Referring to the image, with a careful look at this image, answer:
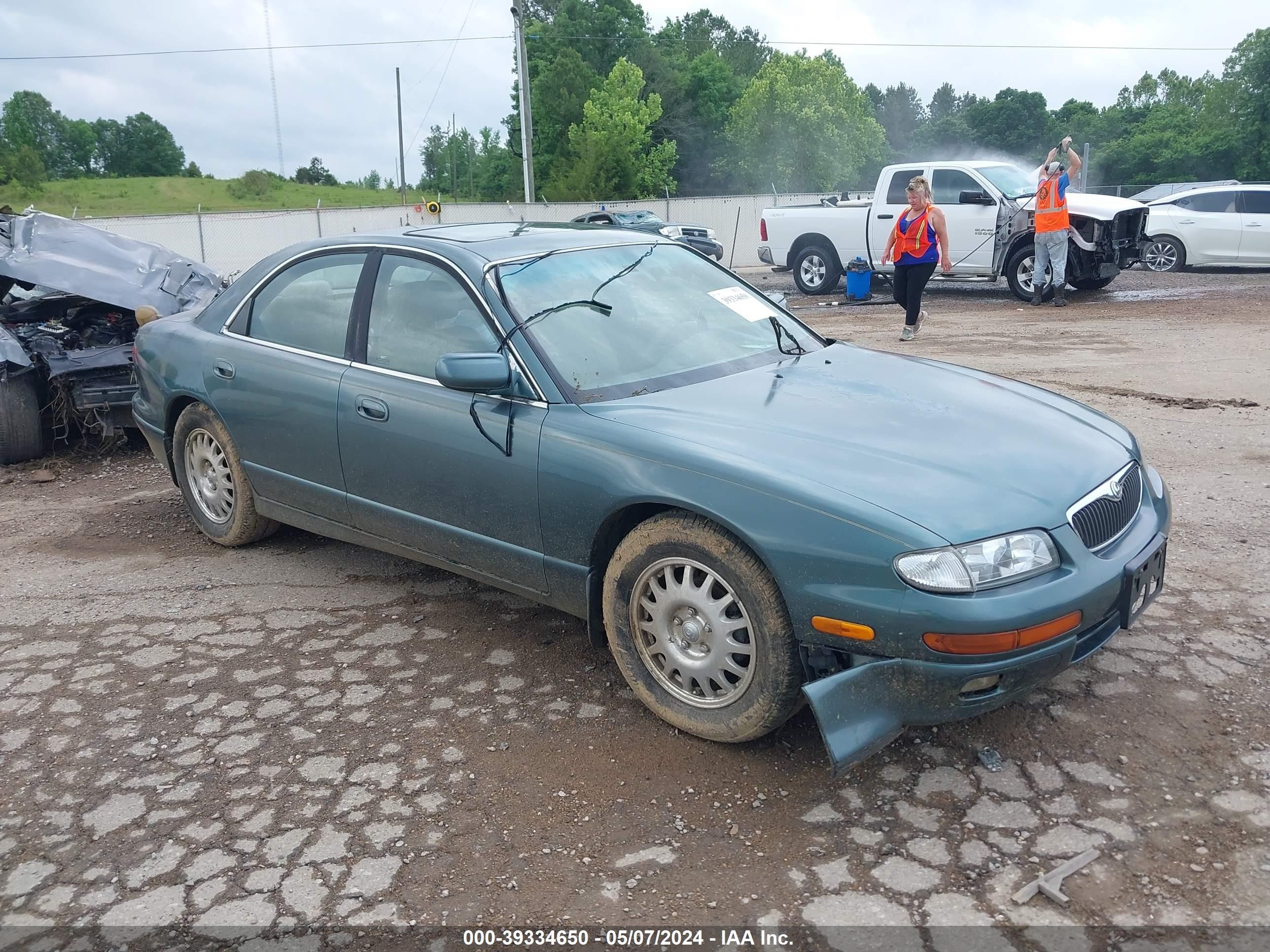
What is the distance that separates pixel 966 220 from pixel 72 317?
Answer: 36.5 ft

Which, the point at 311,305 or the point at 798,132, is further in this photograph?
the point at 798,132

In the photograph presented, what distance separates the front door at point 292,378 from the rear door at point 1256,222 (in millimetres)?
16136

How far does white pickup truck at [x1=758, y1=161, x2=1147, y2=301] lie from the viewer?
1352cm

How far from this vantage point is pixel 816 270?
16375mm

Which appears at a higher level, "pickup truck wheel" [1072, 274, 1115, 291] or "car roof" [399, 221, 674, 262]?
"car roof" [399, 221, 674, 262]

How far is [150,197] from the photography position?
196ft

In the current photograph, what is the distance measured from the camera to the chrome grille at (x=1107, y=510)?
3.01 m

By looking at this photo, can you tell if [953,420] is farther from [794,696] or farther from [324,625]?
[324,625]

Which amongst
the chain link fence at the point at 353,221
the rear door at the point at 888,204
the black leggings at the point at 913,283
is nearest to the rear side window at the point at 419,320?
the black leggings at the point at 913,283

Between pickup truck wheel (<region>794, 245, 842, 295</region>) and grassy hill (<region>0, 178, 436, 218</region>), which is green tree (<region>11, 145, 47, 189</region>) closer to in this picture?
grassy hill (<region>0, 178, 436, 218</region>)

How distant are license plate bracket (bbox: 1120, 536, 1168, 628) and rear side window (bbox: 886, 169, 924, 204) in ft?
40.9

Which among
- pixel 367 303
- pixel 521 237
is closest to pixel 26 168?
pixel 367 303

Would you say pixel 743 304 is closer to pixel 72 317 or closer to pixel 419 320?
pixel 419 320

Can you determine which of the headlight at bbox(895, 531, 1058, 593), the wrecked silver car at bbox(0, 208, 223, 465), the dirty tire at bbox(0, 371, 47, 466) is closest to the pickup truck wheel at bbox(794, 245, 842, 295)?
the wrecked silver car at bbox(0, 208, 223, 465)
